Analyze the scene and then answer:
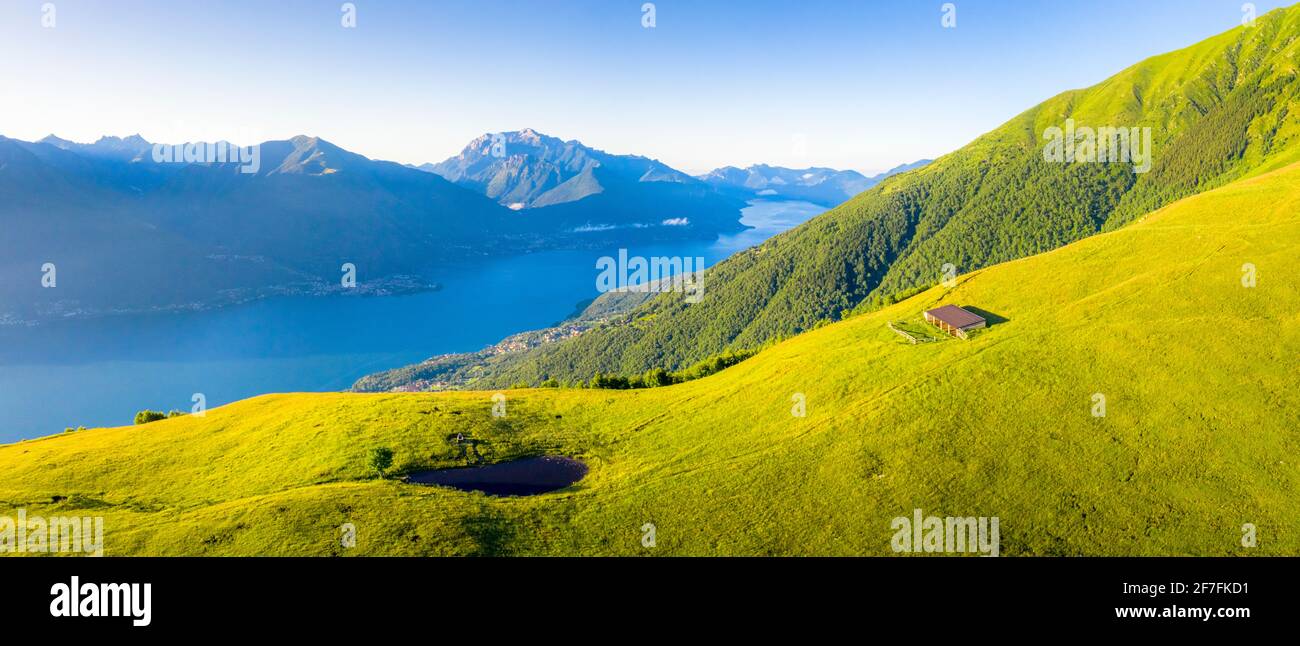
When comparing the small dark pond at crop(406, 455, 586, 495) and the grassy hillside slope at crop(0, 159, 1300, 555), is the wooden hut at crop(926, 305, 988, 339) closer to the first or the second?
the grassy hillside slope at crop(0, 159, 1300, 555)

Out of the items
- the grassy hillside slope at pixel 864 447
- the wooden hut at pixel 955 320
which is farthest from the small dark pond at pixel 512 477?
the wooden hut at pixel 955 320

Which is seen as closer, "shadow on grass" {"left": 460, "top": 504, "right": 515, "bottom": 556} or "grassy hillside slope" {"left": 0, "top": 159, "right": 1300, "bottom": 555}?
"shadow on grass" {"left": 460, "top": 504, "right": 515, "bottom": 556}

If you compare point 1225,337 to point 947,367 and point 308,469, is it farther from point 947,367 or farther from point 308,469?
point 308,469

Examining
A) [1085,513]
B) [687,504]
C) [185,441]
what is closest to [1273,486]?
[1085,513]

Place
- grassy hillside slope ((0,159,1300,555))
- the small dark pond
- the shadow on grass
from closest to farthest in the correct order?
1. the shadow on grass
2. grassy hillside slope ((0,159,1300,555))
3. the small dark pond

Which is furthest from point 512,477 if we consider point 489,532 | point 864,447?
point 864,447

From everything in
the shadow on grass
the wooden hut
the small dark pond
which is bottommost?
the shadow on grass

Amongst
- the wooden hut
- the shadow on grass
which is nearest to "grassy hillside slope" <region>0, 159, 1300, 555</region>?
the shadow on grass
